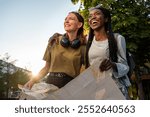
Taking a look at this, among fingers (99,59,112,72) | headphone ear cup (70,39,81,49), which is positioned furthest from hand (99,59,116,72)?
headphone ear cup (70,39,81,49)

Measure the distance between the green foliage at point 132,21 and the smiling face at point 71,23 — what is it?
1652cm

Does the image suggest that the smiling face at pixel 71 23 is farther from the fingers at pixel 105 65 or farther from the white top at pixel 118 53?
the fingers at pixel 105 65

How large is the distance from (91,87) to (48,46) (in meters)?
1.13

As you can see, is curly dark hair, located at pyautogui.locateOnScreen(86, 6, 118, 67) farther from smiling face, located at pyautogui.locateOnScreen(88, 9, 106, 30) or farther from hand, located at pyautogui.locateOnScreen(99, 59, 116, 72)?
hand, located at pyautogui.locateOnScreen(99, 59, 116, 72)

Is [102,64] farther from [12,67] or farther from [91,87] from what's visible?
[12,67]

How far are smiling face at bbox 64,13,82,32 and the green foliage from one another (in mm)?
16523

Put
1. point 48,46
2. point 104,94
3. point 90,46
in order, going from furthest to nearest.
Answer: point 48,46, point 90,46, point 104,94

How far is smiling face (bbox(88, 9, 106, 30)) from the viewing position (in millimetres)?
3398

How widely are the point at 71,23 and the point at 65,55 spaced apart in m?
0.38

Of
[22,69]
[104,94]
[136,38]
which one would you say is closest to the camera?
[104,94]

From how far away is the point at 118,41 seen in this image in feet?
10.6

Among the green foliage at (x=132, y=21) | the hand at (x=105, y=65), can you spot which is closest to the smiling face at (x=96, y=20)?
the hand at (x=105, y=65)

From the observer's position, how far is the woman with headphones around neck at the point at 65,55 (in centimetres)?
345

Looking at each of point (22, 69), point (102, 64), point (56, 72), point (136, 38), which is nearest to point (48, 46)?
point (56, 72)
